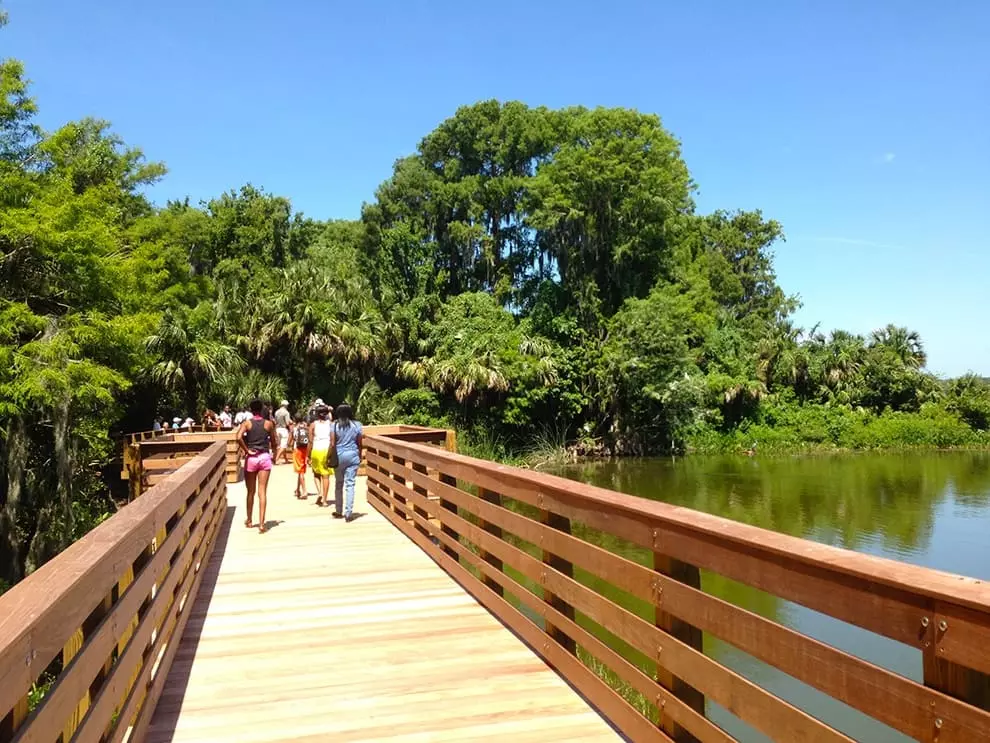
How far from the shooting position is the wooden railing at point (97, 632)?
201cm

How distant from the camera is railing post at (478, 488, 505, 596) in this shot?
584 centimetres

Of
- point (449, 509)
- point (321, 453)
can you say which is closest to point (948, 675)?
point (449, 509)

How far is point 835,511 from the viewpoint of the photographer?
23.2m

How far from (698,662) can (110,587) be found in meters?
2.21

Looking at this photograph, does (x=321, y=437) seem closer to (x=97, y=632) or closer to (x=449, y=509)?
(x=449, y=509)

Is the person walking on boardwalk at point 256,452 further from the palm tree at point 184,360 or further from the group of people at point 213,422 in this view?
the palm tree at point 184,360

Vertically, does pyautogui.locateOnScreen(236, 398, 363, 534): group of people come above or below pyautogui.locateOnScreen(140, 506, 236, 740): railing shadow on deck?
above

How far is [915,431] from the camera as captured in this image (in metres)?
43.5

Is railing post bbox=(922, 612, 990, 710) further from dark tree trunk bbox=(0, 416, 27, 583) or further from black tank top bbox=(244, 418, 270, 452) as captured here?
dark tree trunk bbox=(0, 416, 27, 583)

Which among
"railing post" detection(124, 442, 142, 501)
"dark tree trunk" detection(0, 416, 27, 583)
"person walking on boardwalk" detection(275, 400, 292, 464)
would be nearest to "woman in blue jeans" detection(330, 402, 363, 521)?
"railing post" detection(124, 442, 142, 501)

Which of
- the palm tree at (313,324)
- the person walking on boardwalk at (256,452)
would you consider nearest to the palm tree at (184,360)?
the palm tree at (313,324)

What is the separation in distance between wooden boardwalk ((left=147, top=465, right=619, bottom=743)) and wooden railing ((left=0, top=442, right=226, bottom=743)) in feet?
1.08

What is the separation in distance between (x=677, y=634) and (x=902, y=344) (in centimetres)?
5006

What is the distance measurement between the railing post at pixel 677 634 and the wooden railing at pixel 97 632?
6.89 feet
